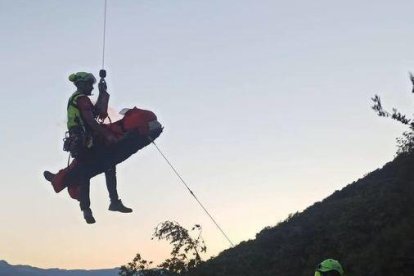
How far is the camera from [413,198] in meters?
26.0

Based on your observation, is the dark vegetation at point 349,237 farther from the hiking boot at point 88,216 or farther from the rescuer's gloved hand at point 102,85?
the rescuer's gloved hand at point 102,85

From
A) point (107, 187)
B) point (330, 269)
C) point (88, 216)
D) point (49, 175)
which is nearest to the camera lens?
point (330, 269)

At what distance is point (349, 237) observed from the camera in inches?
1001

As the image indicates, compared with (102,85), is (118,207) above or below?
below

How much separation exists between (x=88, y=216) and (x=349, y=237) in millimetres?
18292

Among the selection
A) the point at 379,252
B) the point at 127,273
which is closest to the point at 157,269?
the point at 127,273

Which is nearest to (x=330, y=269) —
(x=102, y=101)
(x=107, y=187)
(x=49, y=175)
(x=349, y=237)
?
(x=107, y=187)

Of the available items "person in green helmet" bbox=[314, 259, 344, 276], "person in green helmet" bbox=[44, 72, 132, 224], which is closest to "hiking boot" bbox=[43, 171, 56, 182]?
"person in green helmet" bbox=[44, 72, 132, 224]

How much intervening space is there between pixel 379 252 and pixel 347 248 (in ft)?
8.55

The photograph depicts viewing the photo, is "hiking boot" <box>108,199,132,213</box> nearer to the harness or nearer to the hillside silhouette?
the harness

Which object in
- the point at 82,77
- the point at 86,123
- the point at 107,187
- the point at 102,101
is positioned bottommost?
the point at 107,187

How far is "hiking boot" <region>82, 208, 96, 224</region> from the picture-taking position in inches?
367

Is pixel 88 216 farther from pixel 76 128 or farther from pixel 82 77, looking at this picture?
pixel 82 77

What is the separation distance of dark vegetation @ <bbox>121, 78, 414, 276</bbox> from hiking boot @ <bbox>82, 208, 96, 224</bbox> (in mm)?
7985
